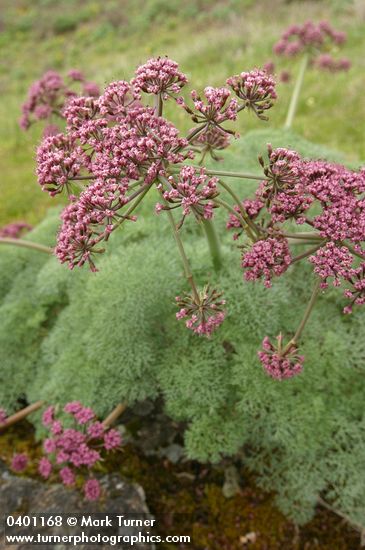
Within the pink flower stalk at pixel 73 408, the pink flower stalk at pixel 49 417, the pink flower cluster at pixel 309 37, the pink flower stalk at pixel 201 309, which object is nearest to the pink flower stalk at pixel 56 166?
the pink flower stalk at pixel 201 309

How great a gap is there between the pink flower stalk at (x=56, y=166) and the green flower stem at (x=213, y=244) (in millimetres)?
1156

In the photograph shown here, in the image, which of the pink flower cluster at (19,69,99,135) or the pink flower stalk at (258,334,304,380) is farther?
the pink flower cluster at (19,69,99,135)

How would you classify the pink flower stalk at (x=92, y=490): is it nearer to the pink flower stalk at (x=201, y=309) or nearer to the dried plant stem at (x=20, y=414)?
the dried plant stem at (x=20, y=414)

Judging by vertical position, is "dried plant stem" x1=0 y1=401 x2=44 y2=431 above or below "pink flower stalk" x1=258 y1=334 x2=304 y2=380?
below

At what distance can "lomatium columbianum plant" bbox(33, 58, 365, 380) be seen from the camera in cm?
280

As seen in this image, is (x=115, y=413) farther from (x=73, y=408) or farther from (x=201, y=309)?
(x=201, y=309)

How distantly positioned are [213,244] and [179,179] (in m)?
1.26

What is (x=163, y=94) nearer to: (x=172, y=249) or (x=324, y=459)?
(x=172, y=249)

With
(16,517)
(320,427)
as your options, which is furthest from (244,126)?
(16,517)

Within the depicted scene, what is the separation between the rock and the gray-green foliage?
61 centimetres

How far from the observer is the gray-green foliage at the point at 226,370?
3992mm

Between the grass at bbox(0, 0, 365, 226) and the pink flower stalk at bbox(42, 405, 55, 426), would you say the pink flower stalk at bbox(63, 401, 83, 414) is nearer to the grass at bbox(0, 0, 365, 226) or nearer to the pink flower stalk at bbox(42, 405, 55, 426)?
the pink flower stalk at bbox(42, 405, 55, 426)

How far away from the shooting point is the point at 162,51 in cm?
1881

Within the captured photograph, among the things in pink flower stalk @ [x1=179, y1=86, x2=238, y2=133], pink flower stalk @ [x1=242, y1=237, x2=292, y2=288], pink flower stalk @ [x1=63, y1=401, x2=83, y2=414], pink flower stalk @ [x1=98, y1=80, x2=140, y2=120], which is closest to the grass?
pink flower stalk @ [x1=98, y1=80, x2=140, y2=120]
